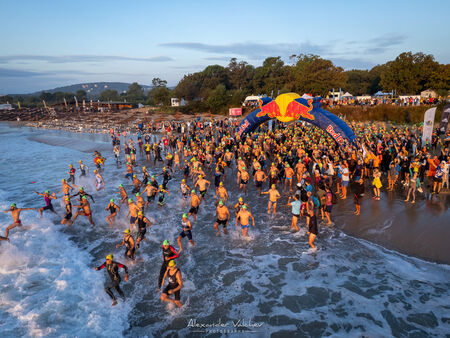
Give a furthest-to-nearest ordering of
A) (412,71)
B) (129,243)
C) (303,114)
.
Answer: (412,71)
(303,114)
(129,243)

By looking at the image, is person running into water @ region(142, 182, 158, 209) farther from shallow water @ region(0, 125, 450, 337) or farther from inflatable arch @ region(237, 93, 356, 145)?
inflatable arch @ region(237, 93, 356, 145)

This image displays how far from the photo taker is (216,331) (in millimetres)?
5871

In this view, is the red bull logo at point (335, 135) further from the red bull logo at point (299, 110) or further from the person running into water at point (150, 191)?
the person running into water at point (150, 191)

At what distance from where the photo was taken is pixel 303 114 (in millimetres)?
18016

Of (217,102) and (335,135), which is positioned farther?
(217,102)

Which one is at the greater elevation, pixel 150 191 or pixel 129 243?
pixel 150 191

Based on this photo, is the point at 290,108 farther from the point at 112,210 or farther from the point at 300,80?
the point at 300,80

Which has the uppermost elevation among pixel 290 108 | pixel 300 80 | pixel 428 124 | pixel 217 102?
pixel 300 80

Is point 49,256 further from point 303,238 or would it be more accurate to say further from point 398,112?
point 398,112

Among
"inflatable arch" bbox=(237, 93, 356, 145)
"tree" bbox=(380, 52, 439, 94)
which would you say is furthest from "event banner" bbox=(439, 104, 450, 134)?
"tree" bbox=(380, 52, 439, 94)

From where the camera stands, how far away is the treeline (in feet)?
118

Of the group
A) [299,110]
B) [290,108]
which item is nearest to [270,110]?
[290,108]

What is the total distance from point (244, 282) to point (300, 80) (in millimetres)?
41360

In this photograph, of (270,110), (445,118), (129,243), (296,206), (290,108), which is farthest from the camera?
(445,118)
